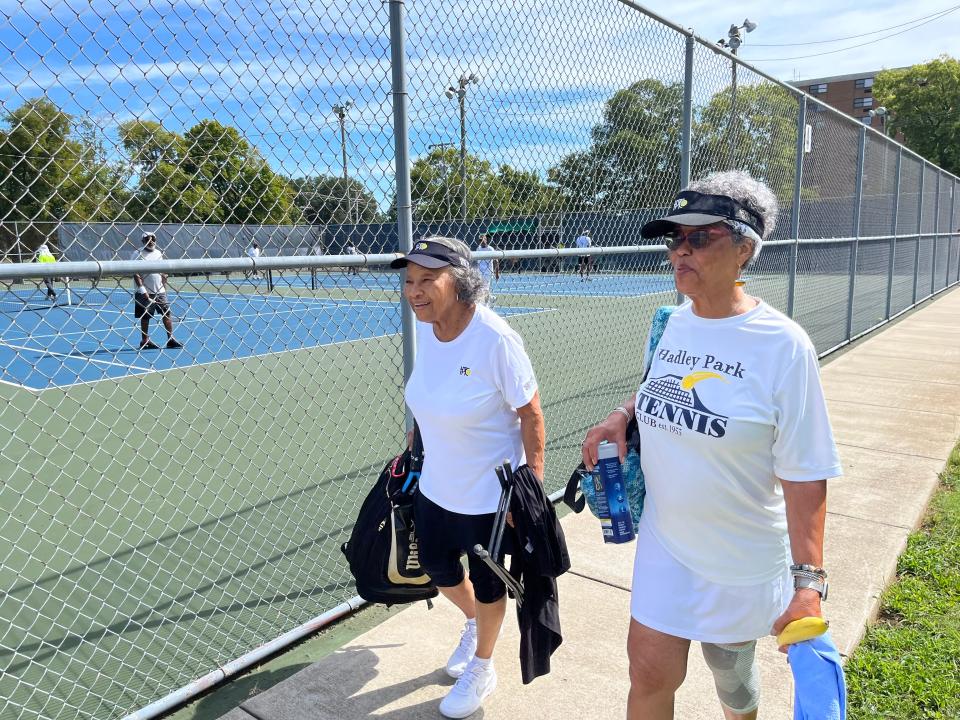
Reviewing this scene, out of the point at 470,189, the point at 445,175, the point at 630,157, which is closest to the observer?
the point at 445,175

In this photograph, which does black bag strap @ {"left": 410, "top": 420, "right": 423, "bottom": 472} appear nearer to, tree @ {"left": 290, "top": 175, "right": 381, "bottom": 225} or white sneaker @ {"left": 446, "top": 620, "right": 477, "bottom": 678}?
white sneaker @ {"left": 446, "top": 620, "right": 477, "bottom": 678}

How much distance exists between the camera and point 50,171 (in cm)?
230

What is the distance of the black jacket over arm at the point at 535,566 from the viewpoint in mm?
2514

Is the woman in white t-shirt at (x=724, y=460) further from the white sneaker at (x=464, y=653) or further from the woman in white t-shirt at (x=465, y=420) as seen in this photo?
the white sneaker at (x=464, y=653)

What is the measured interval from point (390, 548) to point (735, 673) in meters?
1.37

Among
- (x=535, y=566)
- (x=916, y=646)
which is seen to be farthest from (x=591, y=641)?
(x=916, y=646)

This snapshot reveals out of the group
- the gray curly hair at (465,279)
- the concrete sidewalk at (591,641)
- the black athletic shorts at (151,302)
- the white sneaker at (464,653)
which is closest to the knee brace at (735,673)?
the concrete sidewalk at (591,641)

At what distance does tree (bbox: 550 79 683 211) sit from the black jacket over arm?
8.74 feet

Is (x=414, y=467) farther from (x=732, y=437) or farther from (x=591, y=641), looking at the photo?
(x=732, y=437)

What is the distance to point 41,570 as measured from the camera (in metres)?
3.96

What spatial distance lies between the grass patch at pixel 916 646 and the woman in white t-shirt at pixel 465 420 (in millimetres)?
1456

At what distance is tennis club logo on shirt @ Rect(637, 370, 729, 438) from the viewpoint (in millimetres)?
1880

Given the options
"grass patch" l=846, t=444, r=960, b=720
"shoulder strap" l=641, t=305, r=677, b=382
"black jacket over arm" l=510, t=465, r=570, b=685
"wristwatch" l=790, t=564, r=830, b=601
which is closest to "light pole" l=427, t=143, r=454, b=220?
"shoulder strap" l=641, t=305, r=677, b=382

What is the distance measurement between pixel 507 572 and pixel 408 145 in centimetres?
191
